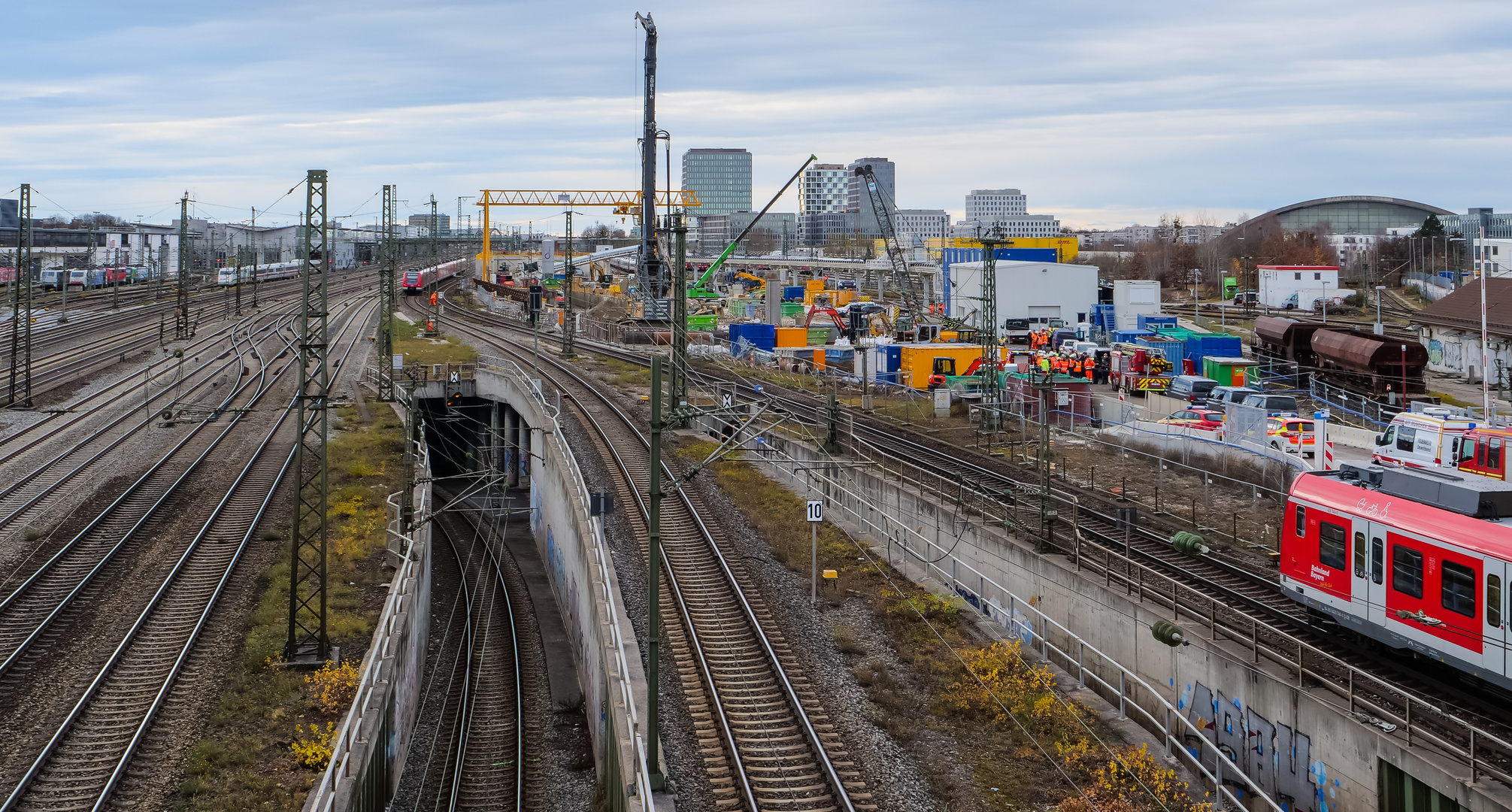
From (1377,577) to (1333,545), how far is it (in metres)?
1.01

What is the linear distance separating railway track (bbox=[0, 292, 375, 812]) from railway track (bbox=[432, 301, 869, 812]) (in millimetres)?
8580

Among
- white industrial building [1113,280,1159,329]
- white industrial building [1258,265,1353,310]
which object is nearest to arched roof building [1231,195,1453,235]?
white industrial building [1258,265,1353,310]

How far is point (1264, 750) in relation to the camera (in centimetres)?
1653

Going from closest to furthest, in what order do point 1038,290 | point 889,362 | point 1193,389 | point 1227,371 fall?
point 1193,389 < point 1227,371 < point 889,362 < point 1038,290

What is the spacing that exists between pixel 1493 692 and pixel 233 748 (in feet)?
59.1

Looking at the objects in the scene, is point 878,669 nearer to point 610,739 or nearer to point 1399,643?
point 610,739

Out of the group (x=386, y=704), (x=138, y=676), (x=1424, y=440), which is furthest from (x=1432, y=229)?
(x=138, y=676)

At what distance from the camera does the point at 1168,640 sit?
1817 cm

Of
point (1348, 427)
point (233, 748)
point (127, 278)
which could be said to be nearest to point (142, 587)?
point (233, 748)

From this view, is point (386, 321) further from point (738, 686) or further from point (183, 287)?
point (738, 686)

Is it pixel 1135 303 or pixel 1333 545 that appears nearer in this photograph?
pixel 1333 545

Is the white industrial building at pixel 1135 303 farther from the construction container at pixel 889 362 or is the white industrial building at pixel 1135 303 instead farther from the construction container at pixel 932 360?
the construction container at pixel 932 360

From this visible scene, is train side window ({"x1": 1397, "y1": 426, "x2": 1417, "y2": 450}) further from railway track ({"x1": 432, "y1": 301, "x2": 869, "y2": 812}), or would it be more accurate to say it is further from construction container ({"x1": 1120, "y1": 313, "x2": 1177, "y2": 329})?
construction container ({"x1": 1120, "y1": 313, "x2": 1177, "y2": 329})

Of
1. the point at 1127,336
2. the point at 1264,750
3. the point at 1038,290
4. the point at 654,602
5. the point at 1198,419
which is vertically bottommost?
the point at 1264,750
